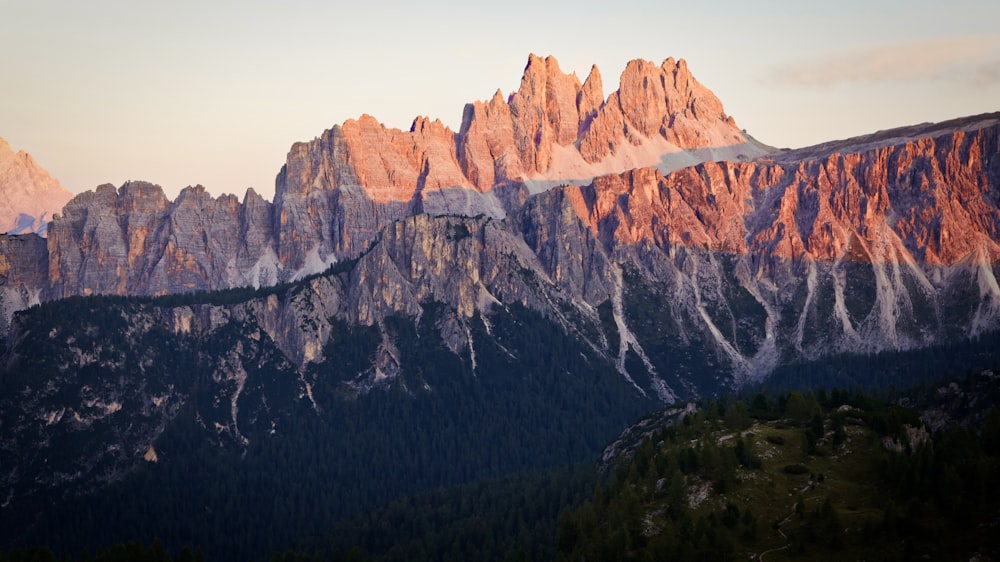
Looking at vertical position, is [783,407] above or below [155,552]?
above

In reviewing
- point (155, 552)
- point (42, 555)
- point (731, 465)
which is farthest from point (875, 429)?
point (42, 555)

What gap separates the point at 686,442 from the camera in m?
180

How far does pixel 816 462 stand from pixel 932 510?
2716cm

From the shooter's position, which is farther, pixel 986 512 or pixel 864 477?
pixel 864 477

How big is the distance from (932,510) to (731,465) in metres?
30.9

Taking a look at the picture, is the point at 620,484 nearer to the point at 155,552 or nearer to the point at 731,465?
the point at 731,465

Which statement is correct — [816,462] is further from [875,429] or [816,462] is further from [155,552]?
[155,552]

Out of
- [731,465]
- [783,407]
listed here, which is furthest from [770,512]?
[783,407]

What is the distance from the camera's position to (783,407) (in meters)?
194

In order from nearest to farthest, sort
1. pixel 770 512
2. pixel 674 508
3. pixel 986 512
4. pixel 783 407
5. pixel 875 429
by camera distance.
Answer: pixel 986 512
pixel 770 512
pixel 674 508
pixel 875 429
pixel 783 407

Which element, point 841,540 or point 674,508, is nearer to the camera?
point 841,540

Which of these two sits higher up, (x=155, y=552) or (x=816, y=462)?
(x=816, y=462)

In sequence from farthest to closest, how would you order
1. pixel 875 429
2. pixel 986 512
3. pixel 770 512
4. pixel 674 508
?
pixel 875 429
pixel 674 508
pixel 770 512
pixel 986 512

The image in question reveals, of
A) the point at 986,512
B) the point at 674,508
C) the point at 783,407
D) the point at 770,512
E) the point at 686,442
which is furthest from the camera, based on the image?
the point at 783,407
